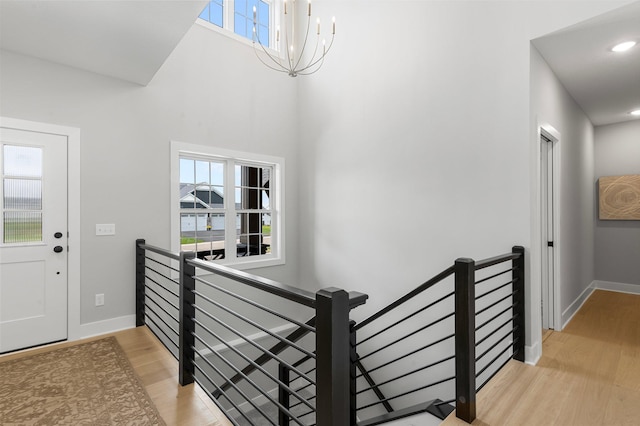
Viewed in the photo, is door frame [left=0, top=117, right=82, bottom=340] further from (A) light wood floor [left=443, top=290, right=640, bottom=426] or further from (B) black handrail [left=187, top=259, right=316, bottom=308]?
(A) light wood floor [left=443, top=290, right=640, bottom=426]

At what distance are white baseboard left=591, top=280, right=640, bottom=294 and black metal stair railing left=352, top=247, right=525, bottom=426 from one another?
313 cm

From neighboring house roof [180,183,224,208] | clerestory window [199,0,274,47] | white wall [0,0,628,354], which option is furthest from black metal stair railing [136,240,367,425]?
clerestory window [199,0,274,47]

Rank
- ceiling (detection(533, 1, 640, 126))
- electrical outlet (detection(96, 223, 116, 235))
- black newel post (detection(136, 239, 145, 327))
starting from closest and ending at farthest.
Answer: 1. ceiling (detection(533, 1, 640, 126))
2. electrical outlet (detection(96, 223, 116, 235))
3. black newel post (detection(136, 239, 145, 327))

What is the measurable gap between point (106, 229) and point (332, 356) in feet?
10.5

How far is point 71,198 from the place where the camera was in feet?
10.6

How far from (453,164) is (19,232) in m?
4.19

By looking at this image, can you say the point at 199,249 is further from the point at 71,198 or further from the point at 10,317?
the point at 10,317

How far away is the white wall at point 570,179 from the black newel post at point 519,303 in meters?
0.18

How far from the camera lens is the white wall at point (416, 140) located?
282 cm

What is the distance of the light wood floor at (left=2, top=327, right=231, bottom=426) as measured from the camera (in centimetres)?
204

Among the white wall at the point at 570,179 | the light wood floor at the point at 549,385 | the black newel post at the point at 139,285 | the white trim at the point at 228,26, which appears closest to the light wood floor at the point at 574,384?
the light wood floor at the point at 549,385

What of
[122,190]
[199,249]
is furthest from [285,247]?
[122,190]

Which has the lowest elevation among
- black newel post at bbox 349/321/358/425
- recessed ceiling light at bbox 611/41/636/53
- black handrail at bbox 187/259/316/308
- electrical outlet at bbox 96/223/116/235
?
black newel post at bbox 349/321/358/425

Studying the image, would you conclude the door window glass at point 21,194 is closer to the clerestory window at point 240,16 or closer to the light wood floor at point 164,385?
the light wood floor at point 164,385
